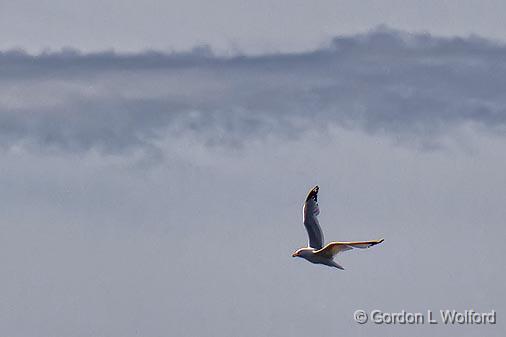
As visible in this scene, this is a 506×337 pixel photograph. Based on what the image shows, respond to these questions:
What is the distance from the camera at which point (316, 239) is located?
8488 centimetres

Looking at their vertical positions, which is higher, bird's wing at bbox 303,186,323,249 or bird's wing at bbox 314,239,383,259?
bird's wing at bbox 303,186,323,249

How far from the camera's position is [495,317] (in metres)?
80.9

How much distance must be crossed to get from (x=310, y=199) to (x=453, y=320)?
11.6 meters

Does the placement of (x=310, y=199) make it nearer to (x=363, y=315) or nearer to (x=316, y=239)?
(x=316, y=239)

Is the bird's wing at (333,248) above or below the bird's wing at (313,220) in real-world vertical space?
below

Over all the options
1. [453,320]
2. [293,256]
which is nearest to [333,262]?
[293,256]

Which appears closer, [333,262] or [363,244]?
[363,244]

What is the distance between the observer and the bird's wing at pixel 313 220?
276 feet

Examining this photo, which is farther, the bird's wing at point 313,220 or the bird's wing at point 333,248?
the bird's wing at point 313,220

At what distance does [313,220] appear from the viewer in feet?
277

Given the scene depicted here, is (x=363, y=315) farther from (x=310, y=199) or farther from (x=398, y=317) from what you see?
(x=310, y=199)

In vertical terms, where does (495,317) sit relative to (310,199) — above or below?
below

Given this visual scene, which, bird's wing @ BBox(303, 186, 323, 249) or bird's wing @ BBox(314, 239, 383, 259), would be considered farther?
bird's wing @ BBox(303, 186, 323, 249)

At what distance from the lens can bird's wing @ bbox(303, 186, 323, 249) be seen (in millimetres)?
84188
